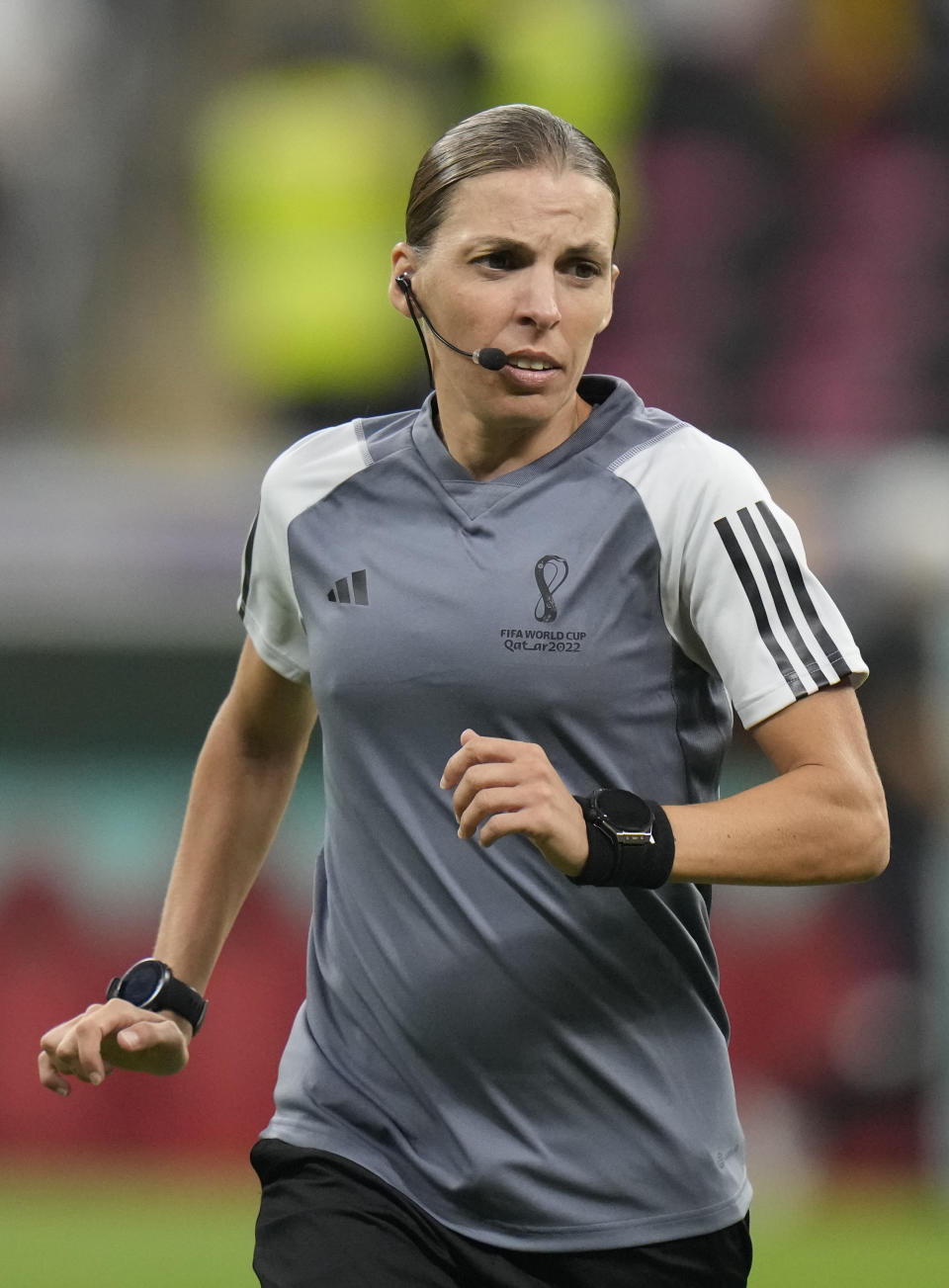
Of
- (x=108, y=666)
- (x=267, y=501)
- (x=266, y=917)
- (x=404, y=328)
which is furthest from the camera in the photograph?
(x=404, y=328)

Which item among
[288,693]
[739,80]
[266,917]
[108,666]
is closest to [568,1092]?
[288,693]

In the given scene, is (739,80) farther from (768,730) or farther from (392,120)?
(768,730)

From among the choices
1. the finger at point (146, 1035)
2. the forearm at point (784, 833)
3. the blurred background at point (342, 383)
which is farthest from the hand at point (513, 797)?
the blurred background at point (342, 383)

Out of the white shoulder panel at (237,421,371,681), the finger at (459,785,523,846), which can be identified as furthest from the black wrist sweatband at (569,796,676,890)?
the white shoulder panel at (237,421,371,681)

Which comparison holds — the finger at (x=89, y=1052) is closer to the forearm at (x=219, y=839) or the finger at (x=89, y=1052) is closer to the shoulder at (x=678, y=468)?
the forearm at (x=219, y=839)

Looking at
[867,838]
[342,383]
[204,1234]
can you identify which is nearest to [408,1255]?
[867,838]

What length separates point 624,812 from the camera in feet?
8.46

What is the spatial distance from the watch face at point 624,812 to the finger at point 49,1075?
88 centimetres

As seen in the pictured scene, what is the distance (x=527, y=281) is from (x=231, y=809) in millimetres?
990

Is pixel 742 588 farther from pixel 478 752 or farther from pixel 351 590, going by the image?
pixel 351 590

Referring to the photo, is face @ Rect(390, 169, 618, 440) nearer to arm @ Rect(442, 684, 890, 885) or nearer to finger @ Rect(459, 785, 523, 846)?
arm @ Rect(442, 684, 890, 885)

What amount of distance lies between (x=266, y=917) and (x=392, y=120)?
12.8ft

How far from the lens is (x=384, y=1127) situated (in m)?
2.93

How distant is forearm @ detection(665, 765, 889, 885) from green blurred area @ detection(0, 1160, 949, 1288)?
4339mm
